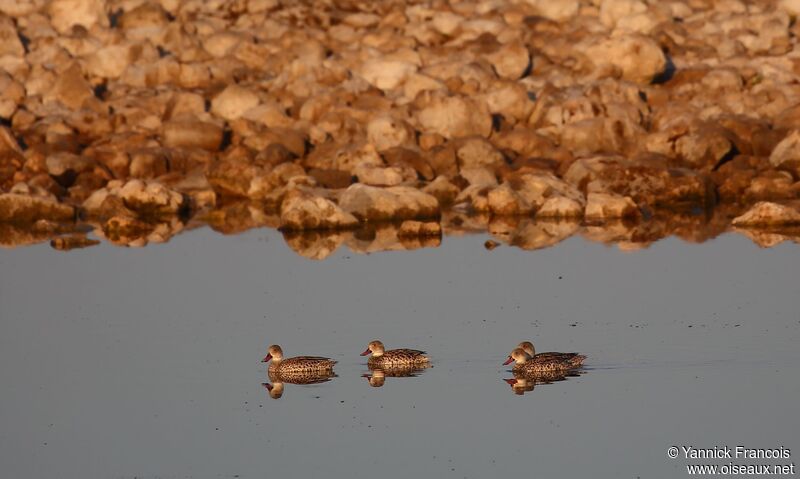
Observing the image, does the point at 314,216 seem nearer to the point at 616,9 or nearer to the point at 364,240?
the point at 364,240

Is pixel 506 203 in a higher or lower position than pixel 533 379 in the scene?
higher

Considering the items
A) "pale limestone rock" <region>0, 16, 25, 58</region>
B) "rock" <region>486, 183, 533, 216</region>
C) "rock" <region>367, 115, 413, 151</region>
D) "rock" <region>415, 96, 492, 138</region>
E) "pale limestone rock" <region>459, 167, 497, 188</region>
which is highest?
"pale limestone rock" <region>0, 16, 25, 58</region>

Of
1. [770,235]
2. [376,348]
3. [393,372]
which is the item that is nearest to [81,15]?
[770,235]

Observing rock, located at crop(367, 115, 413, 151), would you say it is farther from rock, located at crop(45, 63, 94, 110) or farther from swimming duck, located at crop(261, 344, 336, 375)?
swimming duck, located at crop(261, 344, 336, 375)

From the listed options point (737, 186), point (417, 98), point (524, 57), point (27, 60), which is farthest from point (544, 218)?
point (27, 60)

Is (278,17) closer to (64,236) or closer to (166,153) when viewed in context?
(166,153)

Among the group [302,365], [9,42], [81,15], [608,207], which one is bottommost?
[302,365]

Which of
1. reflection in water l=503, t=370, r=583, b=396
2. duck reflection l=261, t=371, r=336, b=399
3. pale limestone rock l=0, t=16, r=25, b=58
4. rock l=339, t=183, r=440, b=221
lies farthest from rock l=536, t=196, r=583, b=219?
pale limestone rock l=0, t=16, r=25, b=58
